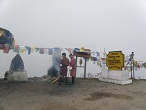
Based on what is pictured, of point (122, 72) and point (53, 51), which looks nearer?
point (122, 72)

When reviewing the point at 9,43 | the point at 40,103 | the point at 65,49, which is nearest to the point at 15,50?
the point at 9,43

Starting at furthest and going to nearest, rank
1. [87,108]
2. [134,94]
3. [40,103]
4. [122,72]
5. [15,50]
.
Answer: [15,50]
[122,72]
[134,94]
[40,103]
[87,108]

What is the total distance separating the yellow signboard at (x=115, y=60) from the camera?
12109 mm

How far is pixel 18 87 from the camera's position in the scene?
10062 mm

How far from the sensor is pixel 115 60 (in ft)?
41.1

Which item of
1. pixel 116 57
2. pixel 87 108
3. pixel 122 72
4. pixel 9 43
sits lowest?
pixel 87 108

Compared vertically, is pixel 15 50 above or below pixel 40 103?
above

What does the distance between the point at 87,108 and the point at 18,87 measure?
4.88m

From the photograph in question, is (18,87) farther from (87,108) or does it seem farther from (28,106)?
(87,108)

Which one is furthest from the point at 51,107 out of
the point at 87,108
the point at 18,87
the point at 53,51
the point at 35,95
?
the point at 53,51

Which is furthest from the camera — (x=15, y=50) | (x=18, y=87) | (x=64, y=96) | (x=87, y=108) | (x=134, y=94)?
(x=15, y=50)

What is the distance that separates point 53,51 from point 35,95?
6079 millimetres

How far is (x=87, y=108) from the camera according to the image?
21.8 feet

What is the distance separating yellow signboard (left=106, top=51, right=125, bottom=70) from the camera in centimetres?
1211
